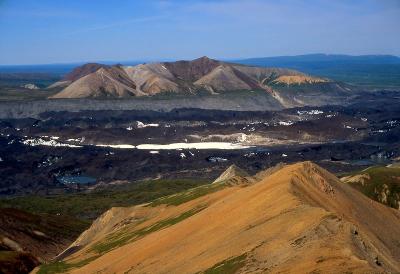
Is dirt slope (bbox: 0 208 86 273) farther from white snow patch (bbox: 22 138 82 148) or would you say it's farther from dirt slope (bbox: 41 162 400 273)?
white snow patch (bbox: 22 138 82 148)

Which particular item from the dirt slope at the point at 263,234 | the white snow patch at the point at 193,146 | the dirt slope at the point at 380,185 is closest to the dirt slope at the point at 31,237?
the dirt slope at the point at 263,234

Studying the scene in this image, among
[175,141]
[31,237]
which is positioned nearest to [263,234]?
[31,237]

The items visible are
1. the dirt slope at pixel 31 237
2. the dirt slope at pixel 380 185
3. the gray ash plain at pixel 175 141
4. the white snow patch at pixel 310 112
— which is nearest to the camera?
the dirt slope at pixel 31 237

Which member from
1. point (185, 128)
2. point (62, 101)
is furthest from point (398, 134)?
point (62, 101)

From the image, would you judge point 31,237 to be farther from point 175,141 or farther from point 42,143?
point 175,141

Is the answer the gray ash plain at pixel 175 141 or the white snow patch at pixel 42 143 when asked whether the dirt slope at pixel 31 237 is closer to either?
the gray ash plain at pixel 175 141

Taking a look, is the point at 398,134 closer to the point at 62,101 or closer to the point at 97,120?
the point at 97,120

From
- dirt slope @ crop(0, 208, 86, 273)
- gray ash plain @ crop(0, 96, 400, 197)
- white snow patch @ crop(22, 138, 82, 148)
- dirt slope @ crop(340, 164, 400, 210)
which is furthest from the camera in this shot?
white snow patch @ crop(22, 138, 82, 148)

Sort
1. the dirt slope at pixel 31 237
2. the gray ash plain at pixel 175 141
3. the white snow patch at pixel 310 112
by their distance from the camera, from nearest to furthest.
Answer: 1. the dirt slope at pixel 31 237
2. the gray ash plain at pixel 175 141
3. the white snow patch at pixel 310 112

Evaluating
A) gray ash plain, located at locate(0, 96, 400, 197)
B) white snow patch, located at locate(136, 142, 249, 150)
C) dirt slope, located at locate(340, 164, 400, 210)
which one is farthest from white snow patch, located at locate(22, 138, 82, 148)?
dirt slope, located at locate(340, 164, 400, 210)
